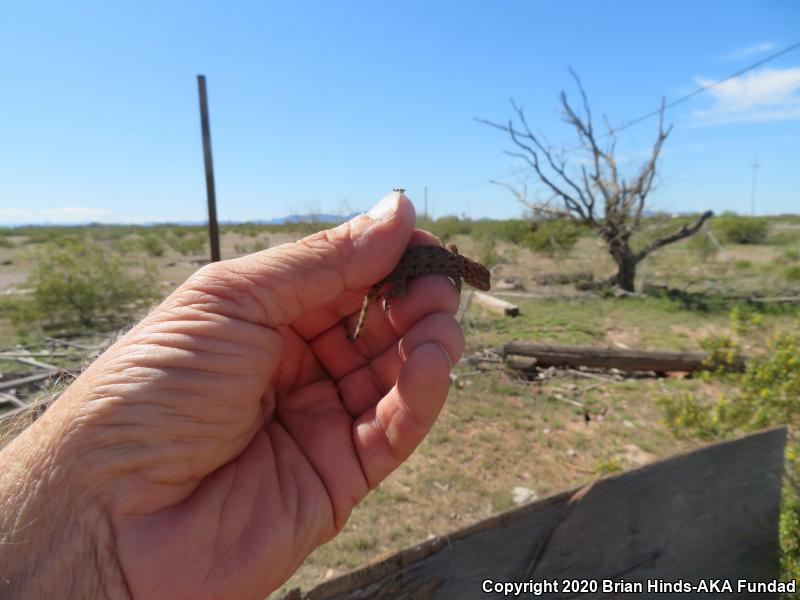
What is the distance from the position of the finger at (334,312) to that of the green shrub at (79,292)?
14567mm

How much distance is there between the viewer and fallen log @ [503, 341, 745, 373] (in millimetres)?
10219

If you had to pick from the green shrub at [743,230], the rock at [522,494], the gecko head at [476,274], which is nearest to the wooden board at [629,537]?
the gecko head at [476,274]

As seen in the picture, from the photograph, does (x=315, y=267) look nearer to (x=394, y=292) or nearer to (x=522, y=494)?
(x=394, y=292)

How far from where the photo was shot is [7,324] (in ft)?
52.4

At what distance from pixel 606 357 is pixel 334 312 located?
9019 mm

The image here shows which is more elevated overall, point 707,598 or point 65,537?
point 65,537

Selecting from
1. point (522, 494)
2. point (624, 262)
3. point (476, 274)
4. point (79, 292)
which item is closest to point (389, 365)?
point (476, 274)

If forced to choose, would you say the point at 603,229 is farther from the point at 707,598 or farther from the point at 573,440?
the point at 707,598

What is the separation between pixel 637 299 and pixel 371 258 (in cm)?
1723

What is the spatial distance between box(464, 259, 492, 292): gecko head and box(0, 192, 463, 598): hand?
0.98 m

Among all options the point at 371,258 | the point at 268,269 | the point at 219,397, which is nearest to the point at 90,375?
the point at 219,397

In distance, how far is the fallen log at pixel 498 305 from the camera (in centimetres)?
1502

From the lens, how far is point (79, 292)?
15703mm

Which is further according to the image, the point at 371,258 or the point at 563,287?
the point at 563,287
